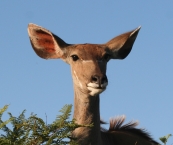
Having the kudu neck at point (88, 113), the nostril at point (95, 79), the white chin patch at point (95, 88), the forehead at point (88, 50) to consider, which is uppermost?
the forehead at point (88, 50)

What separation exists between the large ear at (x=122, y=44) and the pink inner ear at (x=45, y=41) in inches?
38.8

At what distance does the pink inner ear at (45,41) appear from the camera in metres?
8.84

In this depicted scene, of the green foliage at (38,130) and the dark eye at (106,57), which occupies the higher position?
the dark eye at (106,57)

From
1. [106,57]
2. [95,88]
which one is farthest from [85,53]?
[95,88]

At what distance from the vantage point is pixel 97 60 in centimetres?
763

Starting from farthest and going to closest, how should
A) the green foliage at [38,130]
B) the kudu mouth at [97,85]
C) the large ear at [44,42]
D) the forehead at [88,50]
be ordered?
the large ear at [44,42] → the forehead at [88,50] → the kudu mouth at [97,85] → the green foliage at [38,130]

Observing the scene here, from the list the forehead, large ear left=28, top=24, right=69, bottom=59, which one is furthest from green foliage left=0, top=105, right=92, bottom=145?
large ear left=28, top=24, right=69, bottom=59

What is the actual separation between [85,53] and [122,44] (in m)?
1.39

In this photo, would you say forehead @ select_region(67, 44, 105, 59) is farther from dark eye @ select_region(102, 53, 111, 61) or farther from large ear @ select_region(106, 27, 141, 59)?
large ear @ select_region(106, 27, 141, 59)

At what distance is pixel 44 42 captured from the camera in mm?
8898

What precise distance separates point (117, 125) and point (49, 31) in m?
2.23

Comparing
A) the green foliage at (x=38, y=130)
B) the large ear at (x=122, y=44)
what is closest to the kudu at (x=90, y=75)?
the large ear at (x=122, y=44)

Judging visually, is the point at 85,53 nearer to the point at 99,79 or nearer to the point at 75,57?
the point at 75,57

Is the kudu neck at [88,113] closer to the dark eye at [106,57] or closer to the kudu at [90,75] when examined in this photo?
the kudu at [90,75]
